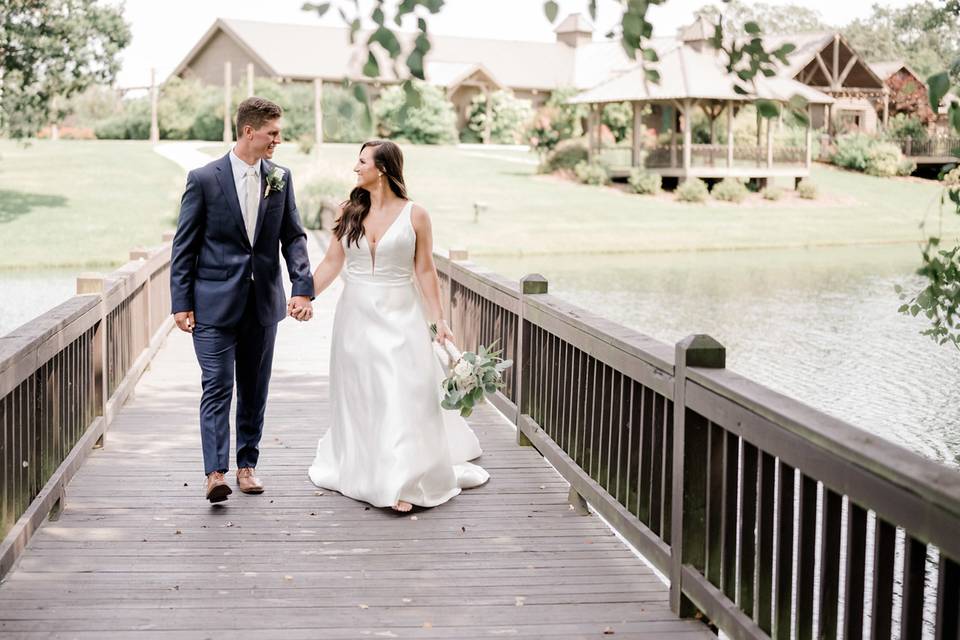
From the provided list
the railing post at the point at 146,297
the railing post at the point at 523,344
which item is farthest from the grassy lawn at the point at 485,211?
the railing post at the point at 523,344

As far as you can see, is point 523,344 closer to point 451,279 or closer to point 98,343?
point 98,343

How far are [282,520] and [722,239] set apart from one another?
3166cm

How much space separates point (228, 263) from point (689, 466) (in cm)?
268

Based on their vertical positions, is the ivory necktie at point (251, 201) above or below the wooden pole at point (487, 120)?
below

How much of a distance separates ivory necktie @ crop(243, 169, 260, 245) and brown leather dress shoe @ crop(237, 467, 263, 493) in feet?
4.17

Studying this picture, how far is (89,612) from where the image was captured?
451 cm

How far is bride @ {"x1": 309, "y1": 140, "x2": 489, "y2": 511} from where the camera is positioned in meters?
6.10

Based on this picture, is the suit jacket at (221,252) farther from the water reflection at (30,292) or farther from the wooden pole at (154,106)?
the wooden pole at (154,106)

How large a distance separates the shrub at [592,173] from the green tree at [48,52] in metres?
17.4

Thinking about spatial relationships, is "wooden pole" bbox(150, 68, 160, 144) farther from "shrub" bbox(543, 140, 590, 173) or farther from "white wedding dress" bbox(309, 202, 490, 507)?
"white wedding dress" bbox(309, 202, 490, 507)

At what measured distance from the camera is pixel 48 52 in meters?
31.7

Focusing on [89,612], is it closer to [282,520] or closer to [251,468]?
[282,520]

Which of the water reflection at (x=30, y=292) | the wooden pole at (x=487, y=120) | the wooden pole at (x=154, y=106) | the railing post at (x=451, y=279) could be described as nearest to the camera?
the railing post at (x=451, y=279)

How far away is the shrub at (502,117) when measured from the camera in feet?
214
